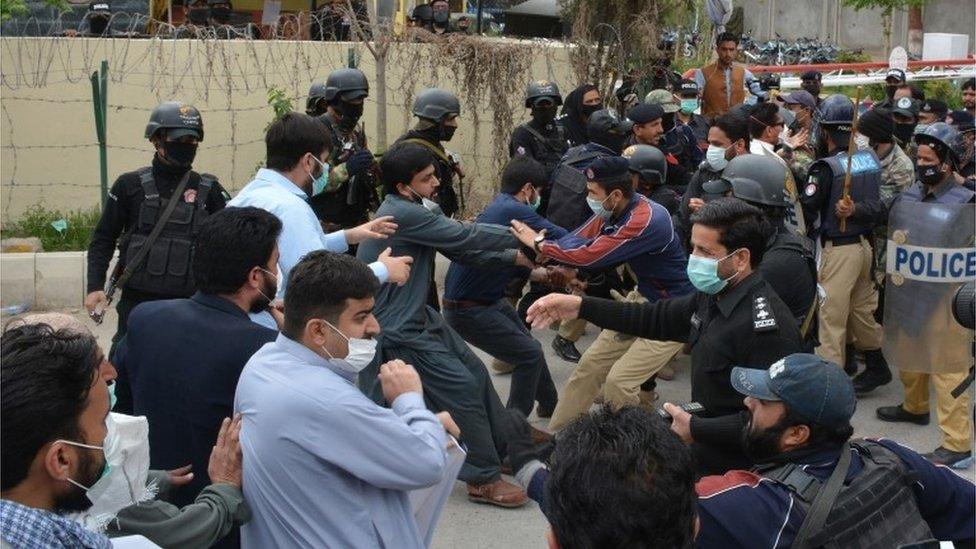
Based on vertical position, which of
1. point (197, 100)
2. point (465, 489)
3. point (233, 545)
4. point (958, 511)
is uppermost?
point (197, 100)

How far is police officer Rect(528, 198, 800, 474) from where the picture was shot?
4.34 metres

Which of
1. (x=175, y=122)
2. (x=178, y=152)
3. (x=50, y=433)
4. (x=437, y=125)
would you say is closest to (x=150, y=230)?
(x=178, y=152)

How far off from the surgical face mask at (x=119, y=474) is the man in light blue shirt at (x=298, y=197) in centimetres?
203

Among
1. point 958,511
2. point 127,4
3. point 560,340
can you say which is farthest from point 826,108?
point 127,4

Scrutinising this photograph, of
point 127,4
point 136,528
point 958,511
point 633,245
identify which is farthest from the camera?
point 127,4

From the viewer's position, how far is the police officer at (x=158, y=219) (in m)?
6.17

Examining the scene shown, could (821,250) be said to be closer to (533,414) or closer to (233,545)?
(533,414)

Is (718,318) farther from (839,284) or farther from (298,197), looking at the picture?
(839,284)

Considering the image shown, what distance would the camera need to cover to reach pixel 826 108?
844 centimetres

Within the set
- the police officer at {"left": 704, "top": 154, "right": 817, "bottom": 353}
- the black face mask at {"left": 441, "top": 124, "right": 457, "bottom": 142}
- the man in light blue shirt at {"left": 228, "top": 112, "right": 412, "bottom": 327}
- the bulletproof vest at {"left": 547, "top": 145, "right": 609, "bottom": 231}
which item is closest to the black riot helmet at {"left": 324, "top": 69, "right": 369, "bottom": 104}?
the black face mask at {"left": 441, "top": 124, "right": 457, "bottom": 142}

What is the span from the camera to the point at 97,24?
43.4 ft

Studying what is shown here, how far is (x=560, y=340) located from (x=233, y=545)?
17.4ft

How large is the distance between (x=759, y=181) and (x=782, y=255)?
817mm

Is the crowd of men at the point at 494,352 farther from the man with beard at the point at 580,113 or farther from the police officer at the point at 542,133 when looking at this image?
the man with beard at the point at 580,113
